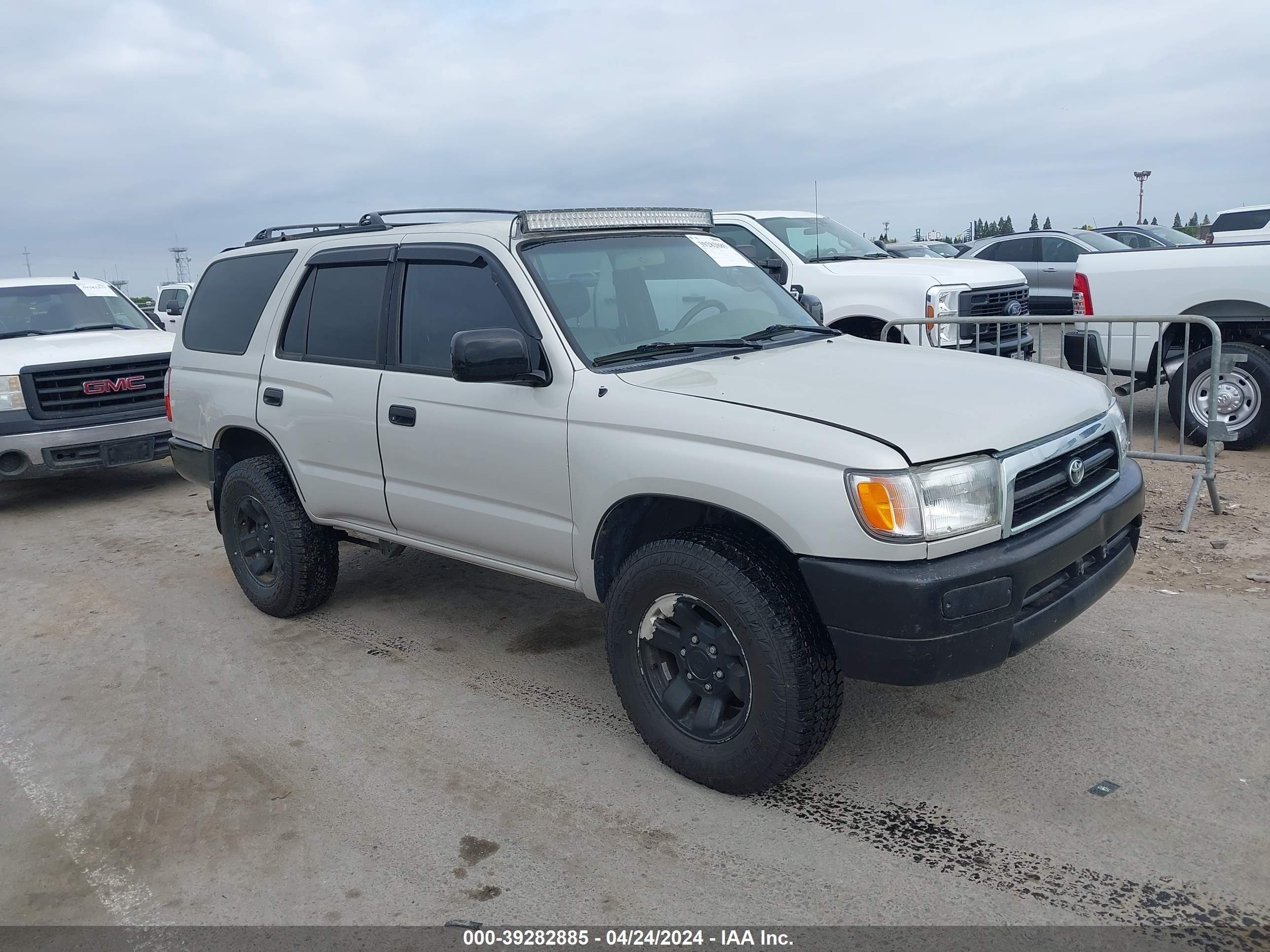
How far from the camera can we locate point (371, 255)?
4738mm

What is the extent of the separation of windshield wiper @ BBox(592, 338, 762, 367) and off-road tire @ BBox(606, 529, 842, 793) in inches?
31.4

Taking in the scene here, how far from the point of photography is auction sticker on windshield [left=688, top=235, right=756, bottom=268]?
15.5 feet

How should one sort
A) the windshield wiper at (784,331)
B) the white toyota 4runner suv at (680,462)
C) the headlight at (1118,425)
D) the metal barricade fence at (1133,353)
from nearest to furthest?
1. the white toyota 4runner suv at (680,462)
2. the headlight at (1118,425)
3. the windshield wiper at (784,331)
4. the metal barricade fence at (1133,353)

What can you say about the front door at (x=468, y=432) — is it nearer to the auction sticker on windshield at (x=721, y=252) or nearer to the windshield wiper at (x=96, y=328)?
the auction sticker on windshield at (x=721, y=252)

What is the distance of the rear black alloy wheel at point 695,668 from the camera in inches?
131

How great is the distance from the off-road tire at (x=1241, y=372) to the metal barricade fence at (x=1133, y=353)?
0.04 m

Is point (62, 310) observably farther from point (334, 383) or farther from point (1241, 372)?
point (1241, 372)

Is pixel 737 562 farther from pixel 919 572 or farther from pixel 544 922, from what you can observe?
pixel 544 922

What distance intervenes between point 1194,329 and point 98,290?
10355 mm

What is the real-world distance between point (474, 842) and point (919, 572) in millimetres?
1640

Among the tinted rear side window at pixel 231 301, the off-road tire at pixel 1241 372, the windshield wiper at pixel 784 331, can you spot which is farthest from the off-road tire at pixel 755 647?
the off-road tire at pixel 1241 372

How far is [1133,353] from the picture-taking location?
19.8ft

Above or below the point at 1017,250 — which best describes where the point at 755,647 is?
below

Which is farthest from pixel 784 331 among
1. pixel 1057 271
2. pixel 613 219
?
pixel 1057 271
